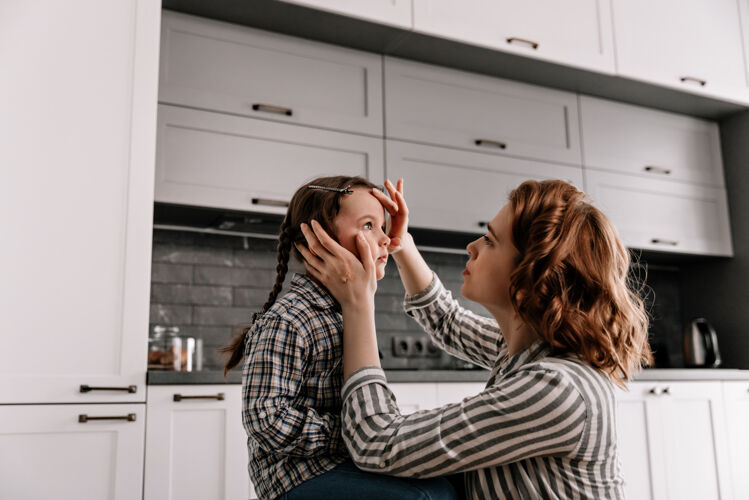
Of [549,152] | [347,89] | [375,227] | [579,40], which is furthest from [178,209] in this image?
[579,40]

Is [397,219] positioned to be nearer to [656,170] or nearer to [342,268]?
[342,268]

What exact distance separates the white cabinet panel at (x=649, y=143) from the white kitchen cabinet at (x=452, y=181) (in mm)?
435

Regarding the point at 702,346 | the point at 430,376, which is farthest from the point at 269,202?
the point at 702,346

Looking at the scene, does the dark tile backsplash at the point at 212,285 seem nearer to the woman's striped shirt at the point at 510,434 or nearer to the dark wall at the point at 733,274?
the dark wall at the point at 733,274

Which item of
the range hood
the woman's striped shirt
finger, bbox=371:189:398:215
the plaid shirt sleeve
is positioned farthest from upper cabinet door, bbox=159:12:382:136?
the woman's striped shirt

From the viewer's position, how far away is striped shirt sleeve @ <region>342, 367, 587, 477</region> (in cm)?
102

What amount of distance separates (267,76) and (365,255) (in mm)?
1623

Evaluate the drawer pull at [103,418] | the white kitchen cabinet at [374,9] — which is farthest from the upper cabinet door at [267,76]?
the drawer pull at [103,418]

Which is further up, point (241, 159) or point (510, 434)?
point (241, 159)

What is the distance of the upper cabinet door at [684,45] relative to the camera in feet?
10.6

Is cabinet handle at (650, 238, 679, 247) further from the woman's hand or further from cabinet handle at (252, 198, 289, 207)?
the woman's hand

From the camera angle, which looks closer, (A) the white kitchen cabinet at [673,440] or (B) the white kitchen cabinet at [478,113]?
(A) the white kitchen cabinet at [673,440]

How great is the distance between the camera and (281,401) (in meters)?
1.09

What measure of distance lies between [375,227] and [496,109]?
6.30 feet
